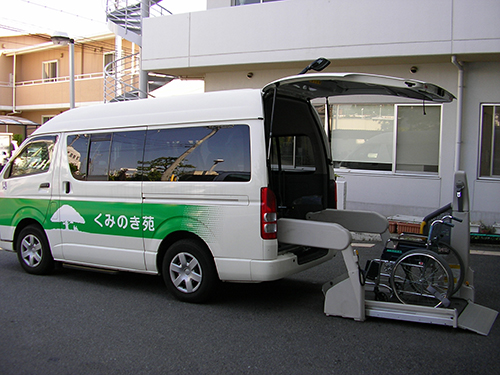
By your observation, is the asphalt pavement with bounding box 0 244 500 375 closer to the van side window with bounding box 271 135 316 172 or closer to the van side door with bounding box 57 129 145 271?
the van side door with bounding box 57 129 145 271

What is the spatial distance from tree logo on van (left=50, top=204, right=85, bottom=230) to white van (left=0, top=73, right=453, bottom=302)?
18 millimetres

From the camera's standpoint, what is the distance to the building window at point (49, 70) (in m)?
29.1

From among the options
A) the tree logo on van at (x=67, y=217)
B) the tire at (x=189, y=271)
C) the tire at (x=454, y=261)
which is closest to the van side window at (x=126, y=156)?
the tree logo on van at (x=67, y=217)

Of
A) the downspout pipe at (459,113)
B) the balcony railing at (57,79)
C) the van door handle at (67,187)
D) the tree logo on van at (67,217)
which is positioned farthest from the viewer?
the balcony railing at (57,79)

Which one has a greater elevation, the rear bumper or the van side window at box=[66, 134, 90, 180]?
the van side window at box=[66, 134, 90, 180]

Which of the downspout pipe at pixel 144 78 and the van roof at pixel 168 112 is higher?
the downspout pipe at pixel 144 78

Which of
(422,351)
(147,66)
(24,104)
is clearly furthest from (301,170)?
(24,104)

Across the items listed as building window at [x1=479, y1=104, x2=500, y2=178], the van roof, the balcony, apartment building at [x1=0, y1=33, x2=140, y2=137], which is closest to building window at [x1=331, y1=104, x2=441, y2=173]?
building window at [x1=479, y1=104, x2=500, y2=178]

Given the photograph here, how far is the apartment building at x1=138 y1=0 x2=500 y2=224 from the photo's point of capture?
405 inches

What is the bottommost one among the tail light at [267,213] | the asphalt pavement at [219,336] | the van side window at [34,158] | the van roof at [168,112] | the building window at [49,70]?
the asphalt pavement at [219,336]

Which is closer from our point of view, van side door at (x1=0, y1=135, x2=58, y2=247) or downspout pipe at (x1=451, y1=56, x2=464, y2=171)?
van side door at (x1=0, y1=135, x2=58, y2=247)

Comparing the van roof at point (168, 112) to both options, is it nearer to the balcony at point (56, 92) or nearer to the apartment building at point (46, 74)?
the apartment building at point (46, 74)

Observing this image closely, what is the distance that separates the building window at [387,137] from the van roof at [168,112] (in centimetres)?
666

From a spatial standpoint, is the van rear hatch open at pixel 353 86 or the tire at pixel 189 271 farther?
the tire at pixel 189 271
